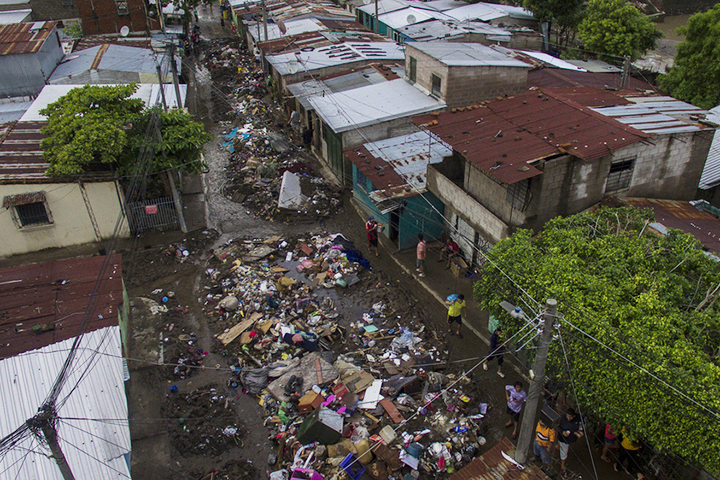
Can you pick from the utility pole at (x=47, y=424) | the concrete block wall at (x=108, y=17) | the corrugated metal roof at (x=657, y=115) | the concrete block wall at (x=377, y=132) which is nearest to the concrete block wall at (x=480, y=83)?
the concrete block wall at (x=377, y=132)

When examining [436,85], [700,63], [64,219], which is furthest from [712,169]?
[64,219]

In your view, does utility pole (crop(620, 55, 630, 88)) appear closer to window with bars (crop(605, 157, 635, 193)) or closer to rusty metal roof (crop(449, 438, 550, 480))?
window with bars (crop(605, 157, 635, 193))

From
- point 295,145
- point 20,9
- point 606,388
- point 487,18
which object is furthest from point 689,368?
point 20,9

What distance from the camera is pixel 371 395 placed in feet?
37.8

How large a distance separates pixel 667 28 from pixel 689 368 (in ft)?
159

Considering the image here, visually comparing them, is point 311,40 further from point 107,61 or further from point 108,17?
point 108,17

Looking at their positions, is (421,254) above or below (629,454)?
below

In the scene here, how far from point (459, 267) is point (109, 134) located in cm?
1175

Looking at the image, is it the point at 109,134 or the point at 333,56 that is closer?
the point at 109,134

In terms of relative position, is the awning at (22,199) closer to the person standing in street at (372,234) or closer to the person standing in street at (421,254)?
the person standing in street at (372,234)

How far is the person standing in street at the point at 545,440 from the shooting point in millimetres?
9562

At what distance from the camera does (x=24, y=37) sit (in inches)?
1010

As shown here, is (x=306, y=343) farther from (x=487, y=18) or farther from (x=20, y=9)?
(x=20, y=9)

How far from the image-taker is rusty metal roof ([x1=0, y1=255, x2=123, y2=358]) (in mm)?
10594
